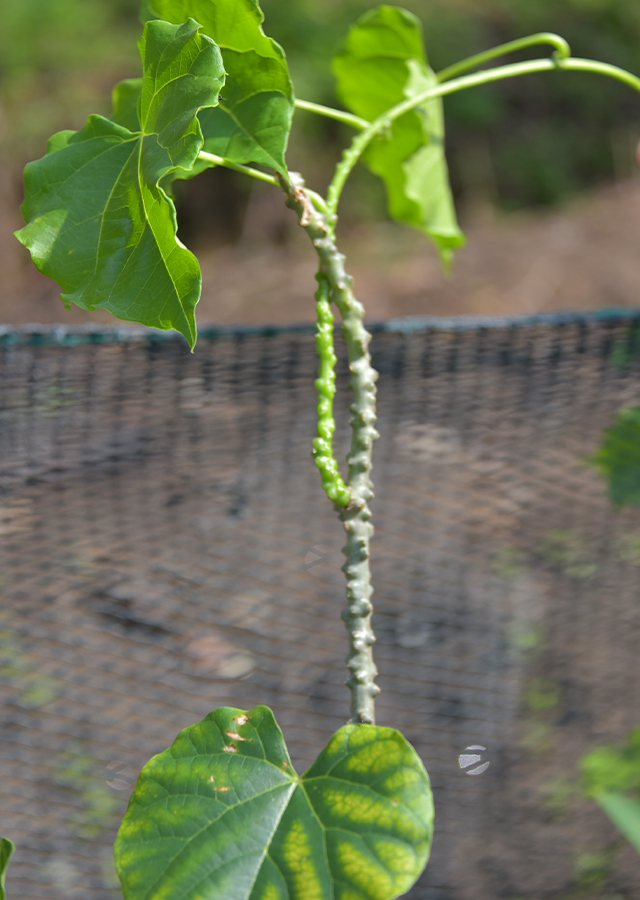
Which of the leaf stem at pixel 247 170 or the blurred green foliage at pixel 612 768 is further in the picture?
the blurred green foliage at pixel 612 768

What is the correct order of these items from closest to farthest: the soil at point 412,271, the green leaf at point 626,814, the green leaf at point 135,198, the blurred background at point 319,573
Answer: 1. the green leaf at point 135,198
2. the green leaf at point 626,814
3. the blurred background at point 319,573
4. the soil at point 412,271

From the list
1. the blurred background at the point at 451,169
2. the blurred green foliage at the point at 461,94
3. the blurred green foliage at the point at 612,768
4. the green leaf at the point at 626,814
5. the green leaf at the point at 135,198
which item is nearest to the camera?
the green leaf at the point at 135,198

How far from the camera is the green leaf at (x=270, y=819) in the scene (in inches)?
14.0

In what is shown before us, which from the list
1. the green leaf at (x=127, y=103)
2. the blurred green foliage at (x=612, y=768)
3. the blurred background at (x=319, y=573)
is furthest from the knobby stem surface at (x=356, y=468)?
the blurred green foliage at (x=612, y=768)

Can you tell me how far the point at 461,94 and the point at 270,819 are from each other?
4795mm

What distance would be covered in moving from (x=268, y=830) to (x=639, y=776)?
0.82 metres

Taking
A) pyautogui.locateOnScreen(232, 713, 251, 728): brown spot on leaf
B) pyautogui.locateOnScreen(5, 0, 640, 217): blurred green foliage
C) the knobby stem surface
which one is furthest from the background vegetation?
pyautogui.locateOnScreen(232, 713, 251, 728): brown spot on leaf

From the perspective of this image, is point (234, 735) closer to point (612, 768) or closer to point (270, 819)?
point (270, 819)

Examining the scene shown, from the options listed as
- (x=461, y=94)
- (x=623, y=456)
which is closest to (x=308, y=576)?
(x=623, y=456)

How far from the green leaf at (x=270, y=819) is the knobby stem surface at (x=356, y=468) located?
0.14 feet

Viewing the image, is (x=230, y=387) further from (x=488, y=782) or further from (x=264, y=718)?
(x=488, y=782)

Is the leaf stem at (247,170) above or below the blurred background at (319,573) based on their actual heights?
above

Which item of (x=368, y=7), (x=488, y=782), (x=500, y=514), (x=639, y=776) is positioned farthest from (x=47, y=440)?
(x=368, y=7)

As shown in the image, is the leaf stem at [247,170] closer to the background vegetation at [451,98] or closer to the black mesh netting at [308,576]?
the black mesh netting at [308,576]
